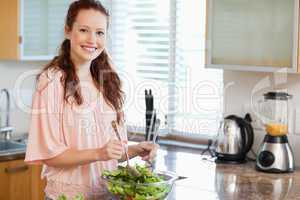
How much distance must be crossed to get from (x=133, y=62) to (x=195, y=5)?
65 cm

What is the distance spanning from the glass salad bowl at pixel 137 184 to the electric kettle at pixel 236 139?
133 cm

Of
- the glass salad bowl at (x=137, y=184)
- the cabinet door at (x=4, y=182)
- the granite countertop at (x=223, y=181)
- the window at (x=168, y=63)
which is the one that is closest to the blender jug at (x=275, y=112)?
the granite countertop at (x=223, y=181)

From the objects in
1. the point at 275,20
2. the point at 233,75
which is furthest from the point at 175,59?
the point at 275,20

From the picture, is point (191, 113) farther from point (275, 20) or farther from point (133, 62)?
point (275, 20)

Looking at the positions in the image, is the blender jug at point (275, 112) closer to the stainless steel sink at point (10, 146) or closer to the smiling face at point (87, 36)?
the smiling face at point (87, 36)

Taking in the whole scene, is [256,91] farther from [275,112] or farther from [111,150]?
[111,150]

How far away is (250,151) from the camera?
3273mm

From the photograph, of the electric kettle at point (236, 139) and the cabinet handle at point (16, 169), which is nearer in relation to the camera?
the electric kettle at point (236, 139)

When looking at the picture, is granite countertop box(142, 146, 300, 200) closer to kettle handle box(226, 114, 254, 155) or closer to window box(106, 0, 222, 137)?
kettle handle box(226, 114, 254, 155)

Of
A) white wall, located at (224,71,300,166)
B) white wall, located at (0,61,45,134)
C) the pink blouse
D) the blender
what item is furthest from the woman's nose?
white wall, located at (0,61,45,134)

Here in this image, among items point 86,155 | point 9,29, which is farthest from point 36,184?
point 86,155

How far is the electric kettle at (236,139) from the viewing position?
10.3 feet

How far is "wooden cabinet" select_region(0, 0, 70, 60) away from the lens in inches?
138

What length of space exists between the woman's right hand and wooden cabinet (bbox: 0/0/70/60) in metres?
1.91
